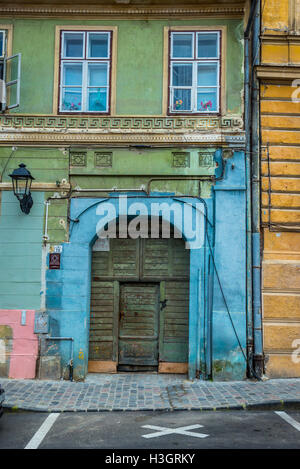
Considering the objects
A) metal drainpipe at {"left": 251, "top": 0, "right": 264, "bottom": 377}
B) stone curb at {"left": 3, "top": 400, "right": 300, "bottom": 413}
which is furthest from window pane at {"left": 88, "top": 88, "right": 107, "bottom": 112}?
stone curb at {"left": 3, "top": 400, "right": 300, "bottom": 413}

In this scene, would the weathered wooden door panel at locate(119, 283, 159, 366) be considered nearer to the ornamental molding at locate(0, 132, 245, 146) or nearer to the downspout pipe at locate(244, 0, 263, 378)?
the downspout pipe at locate(244, 0, 263, 378)

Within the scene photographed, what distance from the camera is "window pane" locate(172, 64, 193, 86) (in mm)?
9781

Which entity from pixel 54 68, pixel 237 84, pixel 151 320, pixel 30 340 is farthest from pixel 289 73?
pixel 30 340

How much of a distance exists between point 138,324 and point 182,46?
5985mm

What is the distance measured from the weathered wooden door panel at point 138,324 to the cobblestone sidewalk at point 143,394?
0.42 meters

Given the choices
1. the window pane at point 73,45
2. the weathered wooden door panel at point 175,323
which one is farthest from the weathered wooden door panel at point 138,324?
the window pane at point 73,45

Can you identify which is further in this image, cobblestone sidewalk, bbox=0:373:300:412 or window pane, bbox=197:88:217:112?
window pane, bbox=197:88:217:112

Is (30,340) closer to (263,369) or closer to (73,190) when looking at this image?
(73,190)

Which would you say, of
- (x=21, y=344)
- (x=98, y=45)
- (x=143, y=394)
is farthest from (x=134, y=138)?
Result: (x=143, y=394)

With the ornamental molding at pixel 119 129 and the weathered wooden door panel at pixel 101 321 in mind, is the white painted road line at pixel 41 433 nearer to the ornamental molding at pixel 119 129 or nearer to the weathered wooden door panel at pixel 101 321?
the weathered wooden door panel at pixel 101 321

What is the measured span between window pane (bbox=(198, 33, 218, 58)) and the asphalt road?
279 inches

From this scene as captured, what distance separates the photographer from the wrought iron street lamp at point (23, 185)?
9086mm

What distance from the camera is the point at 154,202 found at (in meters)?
9.47

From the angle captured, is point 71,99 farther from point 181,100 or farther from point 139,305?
point 139,305
